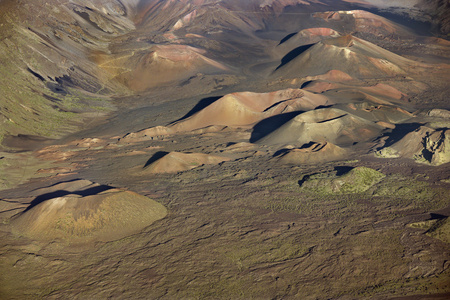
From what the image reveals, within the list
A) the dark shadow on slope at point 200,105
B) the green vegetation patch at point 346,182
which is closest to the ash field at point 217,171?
the green vegetation patch at point 346,182

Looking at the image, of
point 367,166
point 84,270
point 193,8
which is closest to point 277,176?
point 367,166

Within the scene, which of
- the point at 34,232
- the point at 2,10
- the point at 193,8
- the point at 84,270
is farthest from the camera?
the point at 193,8

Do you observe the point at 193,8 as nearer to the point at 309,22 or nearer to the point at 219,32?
the point at 219,32

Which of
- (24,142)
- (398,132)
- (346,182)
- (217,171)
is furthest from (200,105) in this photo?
(346,182)

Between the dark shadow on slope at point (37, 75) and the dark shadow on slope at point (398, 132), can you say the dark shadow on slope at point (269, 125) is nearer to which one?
the dark shadow on slope at point (398, 132)

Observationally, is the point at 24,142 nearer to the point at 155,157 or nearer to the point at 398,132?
the point at 155,157

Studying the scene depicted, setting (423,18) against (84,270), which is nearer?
(84,270)
